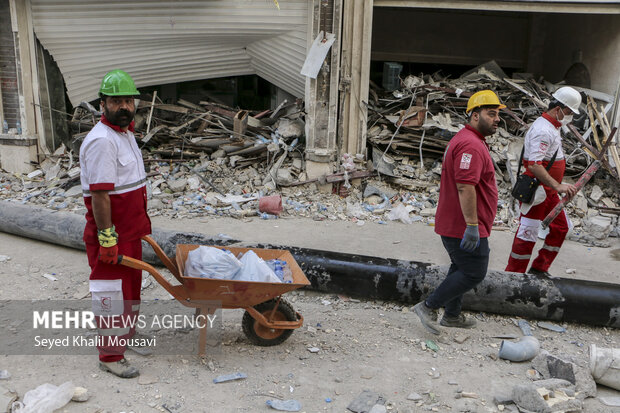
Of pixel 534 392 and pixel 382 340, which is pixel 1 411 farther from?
pixel 534 392

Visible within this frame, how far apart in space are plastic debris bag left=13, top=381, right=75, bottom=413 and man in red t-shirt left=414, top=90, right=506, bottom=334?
2459 millimetres

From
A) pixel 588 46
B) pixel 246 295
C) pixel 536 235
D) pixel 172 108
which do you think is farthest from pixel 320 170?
pixel 588 46

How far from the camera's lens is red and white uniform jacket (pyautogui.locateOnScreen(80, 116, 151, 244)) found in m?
2.85

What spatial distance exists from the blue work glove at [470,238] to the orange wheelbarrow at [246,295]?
1090mm

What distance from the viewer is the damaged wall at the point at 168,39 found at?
7.91m

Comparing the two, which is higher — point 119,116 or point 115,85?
point 115,85

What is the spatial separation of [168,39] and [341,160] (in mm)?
3457

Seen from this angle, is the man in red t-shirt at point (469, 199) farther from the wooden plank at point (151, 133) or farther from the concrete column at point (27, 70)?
the concrete column at point (27, 70)

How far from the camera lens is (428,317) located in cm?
379

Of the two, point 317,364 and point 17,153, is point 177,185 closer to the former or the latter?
point 17,153

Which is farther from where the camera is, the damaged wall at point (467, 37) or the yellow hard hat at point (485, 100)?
the damaged wall at point (467, 37)

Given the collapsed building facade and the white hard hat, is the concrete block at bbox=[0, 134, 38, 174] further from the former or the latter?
the white hard hat

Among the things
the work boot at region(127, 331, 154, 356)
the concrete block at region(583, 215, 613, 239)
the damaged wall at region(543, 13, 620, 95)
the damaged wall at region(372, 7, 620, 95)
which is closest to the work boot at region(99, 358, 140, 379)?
the work boot at region(127, 331, 154, 356)

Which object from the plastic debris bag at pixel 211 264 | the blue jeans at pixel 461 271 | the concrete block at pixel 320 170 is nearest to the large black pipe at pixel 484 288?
the blue jeans at pixel 461 271
